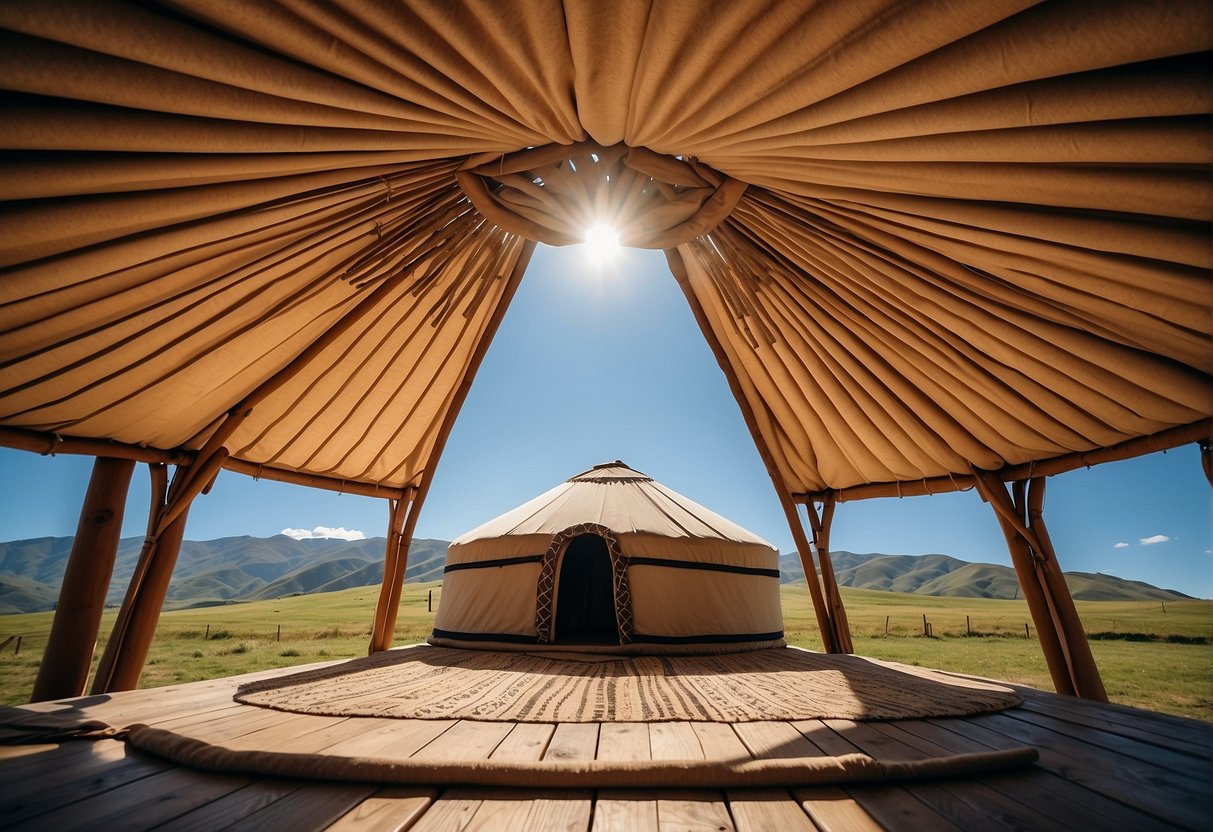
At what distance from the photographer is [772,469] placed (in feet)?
15.1

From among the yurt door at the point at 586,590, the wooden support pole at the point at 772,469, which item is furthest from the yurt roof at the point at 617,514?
the yurt door at the point at 586,590

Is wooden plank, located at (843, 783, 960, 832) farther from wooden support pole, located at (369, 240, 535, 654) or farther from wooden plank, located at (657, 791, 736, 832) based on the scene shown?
wooden support pole, located at (369, 240, 535, 654)

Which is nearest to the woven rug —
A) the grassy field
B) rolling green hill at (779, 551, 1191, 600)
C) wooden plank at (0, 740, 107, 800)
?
wooden plank at (0, 740, 107, 800)

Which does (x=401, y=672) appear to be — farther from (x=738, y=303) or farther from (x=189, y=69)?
(x=738, y=303)

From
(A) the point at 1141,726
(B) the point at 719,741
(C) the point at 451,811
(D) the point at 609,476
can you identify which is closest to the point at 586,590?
(D) the point at 609,476

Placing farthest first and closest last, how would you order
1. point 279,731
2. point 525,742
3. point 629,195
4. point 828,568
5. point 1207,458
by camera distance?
1. point 828,568
2. point 629,195
3. point 1207,458
4. point 279,731
5. point 525,742

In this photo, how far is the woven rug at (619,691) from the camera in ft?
6.39

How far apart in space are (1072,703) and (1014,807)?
1.72 m

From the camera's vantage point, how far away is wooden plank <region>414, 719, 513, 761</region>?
56.6 inches

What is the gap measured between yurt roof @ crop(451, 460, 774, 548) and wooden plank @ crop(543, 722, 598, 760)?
2.57 m

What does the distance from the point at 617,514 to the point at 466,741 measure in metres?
3.21

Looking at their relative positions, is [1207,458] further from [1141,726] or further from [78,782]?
[78,782]

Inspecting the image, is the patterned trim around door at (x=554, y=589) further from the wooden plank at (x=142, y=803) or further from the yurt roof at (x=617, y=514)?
the wooden plank at (x=142, y=803)

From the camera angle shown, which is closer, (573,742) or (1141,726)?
(573,742)
